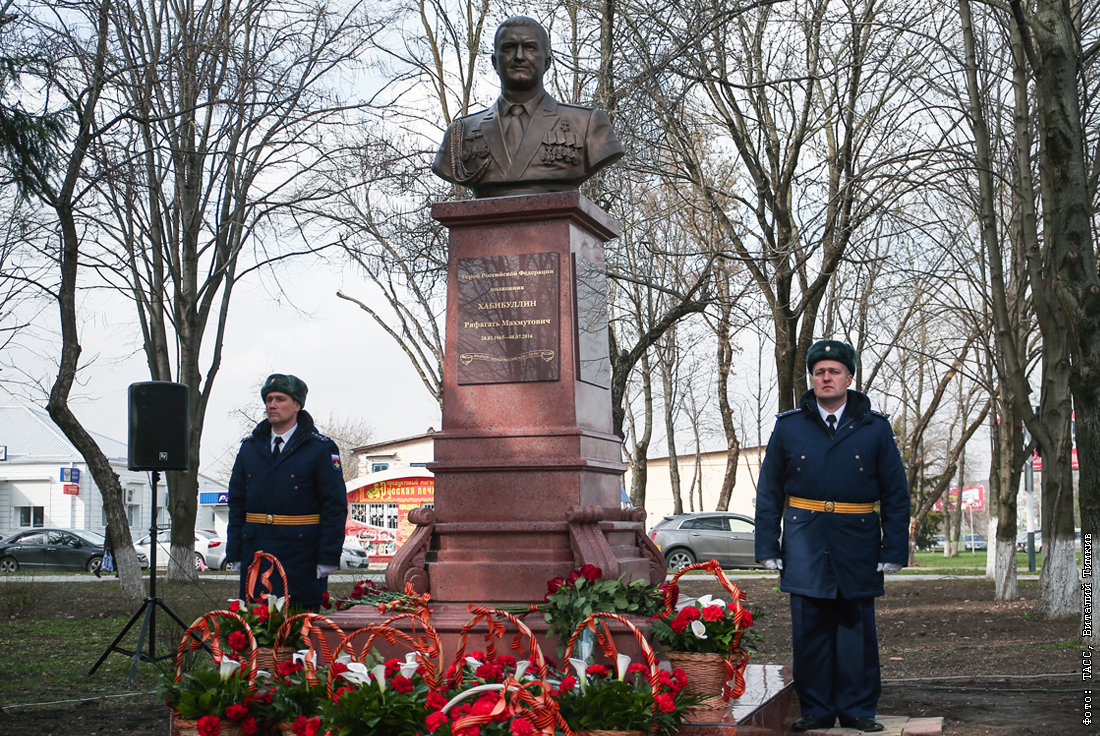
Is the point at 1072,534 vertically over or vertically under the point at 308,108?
under

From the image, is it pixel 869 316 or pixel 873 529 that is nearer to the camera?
pixel 873 529

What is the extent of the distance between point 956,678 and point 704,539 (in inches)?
659

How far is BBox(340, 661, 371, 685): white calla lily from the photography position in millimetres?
4016

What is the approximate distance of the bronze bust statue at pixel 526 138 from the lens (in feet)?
23.3

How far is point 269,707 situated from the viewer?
441cm

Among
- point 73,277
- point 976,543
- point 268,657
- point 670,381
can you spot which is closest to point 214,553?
point 670,381

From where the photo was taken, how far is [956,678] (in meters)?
8.07

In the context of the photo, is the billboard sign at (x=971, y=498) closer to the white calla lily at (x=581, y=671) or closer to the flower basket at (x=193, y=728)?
the white calla lily at (x=581, y=671)

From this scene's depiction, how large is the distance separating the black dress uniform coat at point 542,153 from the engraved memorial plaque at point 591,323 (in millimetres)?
585

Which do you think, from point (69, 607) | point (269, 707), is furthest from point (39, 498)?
point (269, 707)

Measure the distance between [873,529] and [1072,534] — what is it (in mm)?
7314

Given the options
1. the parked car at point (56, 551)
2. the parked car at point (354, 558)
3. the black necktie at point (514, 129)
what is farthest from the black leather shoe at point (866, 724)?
the parked car at point (56, 551)

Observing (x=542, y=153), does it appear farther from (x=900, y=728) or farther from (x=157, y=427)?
(x=157, y=427)

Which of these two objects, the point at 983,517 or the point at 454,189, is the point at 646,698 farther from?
the point at 983,517
